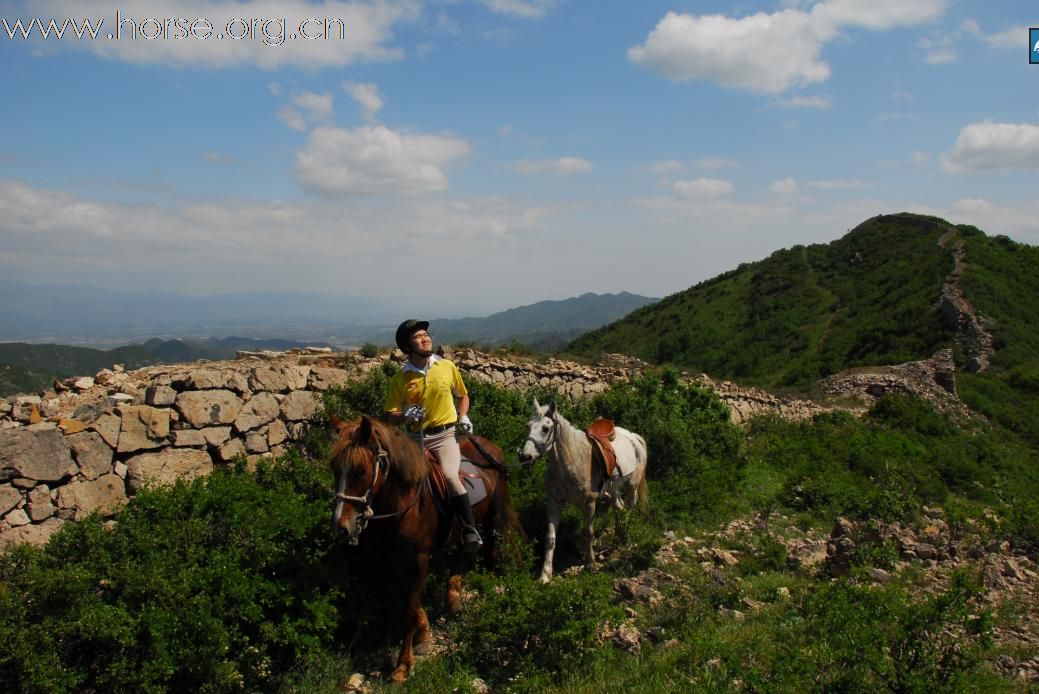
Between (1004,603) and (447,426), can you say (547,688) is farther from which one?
(1004,603)

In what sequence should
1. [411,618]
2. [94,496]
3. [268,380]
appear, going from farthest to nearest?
[268,380]
[94,496]
[411,618]

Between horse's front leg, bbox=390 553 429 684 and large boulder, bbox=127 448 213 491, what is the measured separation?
11.5ft

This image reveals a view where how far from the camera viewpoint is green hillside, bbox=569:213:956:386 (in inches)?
1226

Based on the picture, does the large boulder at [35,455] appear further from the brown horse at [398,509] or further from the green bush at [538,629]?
the green bush at [538,629]

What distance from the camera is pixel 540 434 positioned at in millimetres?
6785

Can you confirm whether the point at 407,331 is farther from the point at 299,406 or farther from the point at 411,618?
the point at 299,406

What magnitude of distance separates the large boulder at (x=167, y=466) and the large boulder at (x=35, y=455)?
2.06 ft

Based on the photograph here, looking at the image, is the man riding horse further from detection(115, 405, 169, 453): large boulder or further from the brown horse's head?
detection(115, 405, 169, 453): large boulder

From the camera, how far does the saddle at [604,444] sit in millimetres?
7488

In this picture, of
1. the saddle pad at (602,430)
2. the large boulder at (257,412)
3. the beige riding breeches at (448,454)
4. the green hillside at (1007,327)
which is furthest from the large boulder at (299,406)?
the green hillside at (1007,327)

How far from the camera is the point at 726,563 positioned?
7.23 metres

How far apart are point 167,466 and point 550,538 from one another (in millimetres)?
4840

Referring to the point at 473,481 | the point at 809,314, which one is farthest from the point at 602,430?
the point at 809,314

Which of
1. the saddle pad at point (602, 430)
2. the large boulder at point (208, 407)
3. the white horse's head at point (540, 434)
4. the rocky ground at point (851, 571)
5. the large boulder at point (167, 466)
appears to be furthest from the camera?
the saddle pad at point (602, 430)
